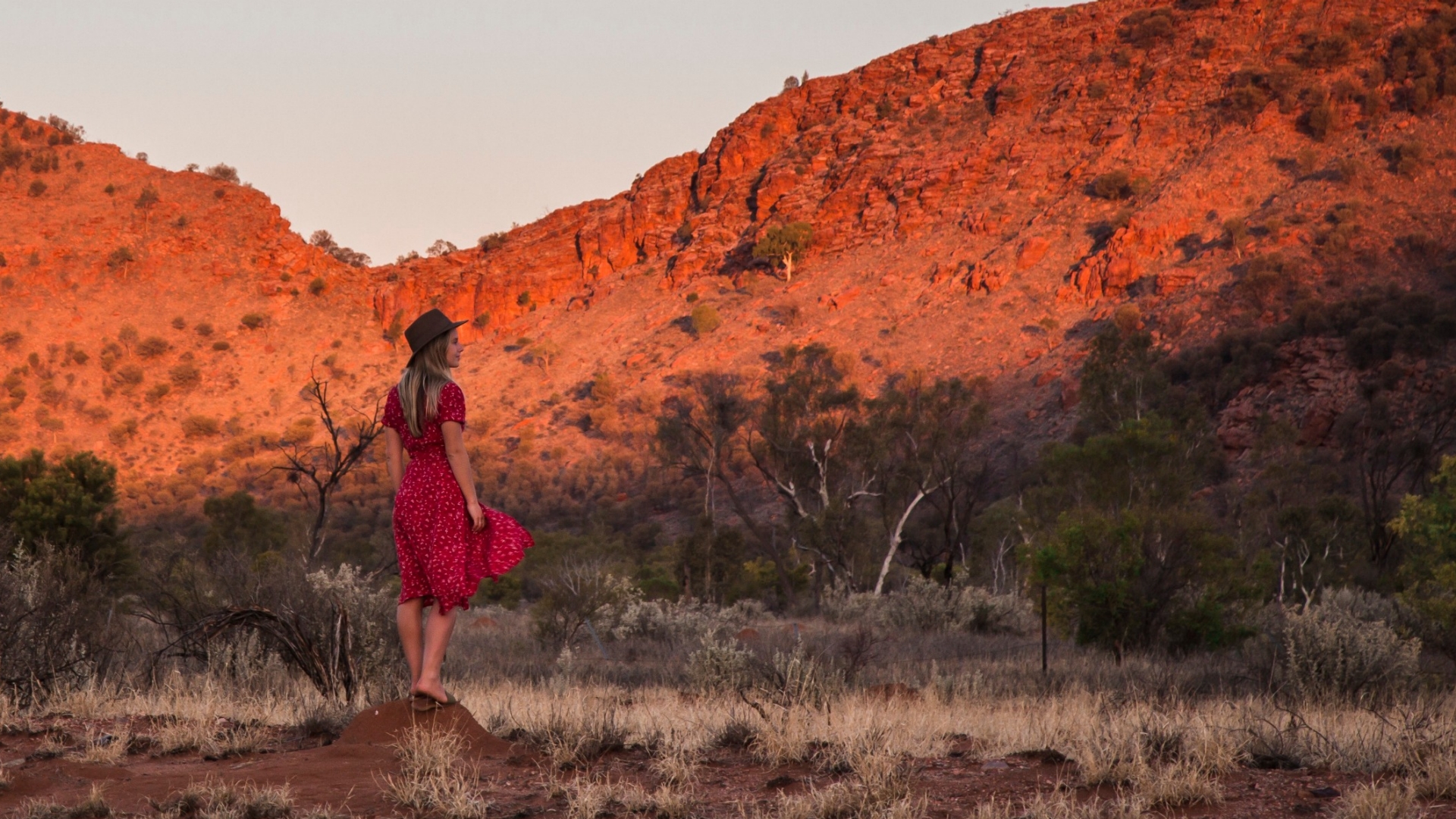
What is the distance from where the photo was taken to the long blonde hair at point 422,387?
491 centimetres

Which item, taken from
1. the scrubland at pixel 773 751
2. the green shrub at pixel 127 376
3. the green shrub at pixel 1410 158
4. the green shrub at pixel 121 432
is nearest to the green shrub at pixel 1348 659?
the scrubland at pixel 773 751

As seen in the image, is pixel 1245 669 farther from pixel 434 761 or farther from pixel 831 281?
pixel 831 281

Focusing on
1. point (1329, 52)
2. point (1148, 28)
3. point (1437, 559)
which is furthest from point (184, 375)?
point (1437, 559)

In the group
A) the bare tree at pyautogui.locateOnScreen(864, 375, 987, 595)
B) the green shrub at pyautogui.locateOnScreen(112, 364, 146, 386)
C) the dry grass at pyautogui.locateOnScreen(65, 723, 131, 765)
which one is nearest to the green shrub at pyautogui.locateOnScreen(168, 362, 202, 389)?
the green shrub at pyautogui.locateOnScreen(112, 364, 146, 386)

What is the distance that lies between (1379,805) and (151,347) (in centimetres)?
6488

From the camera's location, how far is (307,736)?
18.0 feet

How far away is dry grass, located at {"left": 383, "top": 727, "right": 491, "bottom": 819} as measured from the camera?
3.92m

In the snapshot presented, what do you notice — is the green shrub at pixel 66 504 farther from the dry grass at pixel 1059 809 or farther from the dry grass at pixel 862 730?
the dry grass at pixel 1059 809

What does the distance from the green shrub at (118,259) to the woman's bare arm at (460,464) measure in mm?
67069

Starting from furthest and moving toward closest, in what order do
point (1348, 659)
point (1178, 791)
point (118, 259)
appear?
point (118, 259), point (1348, 659), point (1178, 791)

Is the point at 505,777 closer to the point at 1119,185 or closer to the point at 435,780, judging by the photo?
the point at 435,780

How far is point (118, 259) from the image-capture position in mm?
63062

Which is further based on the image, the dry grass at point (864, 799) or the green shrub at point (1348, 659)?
the green shrub at point (1348, 659)

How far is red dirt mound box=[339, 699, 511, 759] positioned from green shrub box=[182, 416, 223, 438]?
56.0 meters
